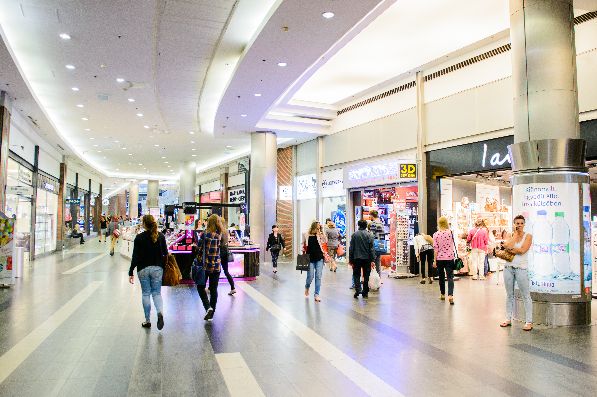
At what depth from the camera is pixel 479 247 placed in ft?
36.0

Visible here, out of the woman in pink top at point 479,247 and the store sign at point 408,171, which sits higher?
the store sign at point 408,171

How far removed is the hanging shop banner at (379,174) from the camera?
1187 centimetres

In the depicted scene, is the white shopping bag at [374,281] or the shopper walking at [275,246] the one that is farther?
the shopper walking at [275,246]

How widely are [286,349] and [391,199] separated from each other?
9.14 metres

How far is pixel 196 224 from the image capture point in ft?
38.9

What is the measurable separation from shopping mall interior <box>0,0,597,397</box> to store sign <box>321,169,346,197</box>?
0.20 metres

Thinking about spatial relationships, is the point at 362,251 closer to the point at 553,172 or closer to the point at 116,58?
the point at 553,172

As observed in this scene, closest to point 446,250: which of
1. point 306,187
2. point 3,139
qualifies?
point 306,187

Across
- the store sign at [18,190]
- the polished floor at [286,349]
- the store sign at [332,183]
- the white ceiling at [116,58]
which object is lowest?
the polished floor at [286,349]

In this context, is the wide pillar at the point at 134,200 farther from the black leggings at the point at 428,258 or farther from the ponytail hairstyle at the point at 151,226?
the ponytail hairstyle at the point at 151,226

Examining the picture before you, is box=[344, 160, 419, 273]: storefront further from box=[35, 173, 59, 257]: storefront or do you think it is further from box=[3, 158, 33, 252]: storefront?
box=[35, 173, 59, 257]: storefront

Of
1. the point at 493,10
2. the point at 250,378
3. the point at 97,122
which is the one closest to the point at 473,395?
the point at 250,378

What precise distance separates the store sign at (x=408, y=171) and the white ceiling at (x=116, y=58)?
17.8ft

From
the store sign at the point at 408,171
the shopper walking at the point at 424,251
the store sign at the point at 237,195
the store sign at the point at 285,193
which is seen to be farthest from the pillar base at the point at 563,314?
the store sign at the point at 237,195
